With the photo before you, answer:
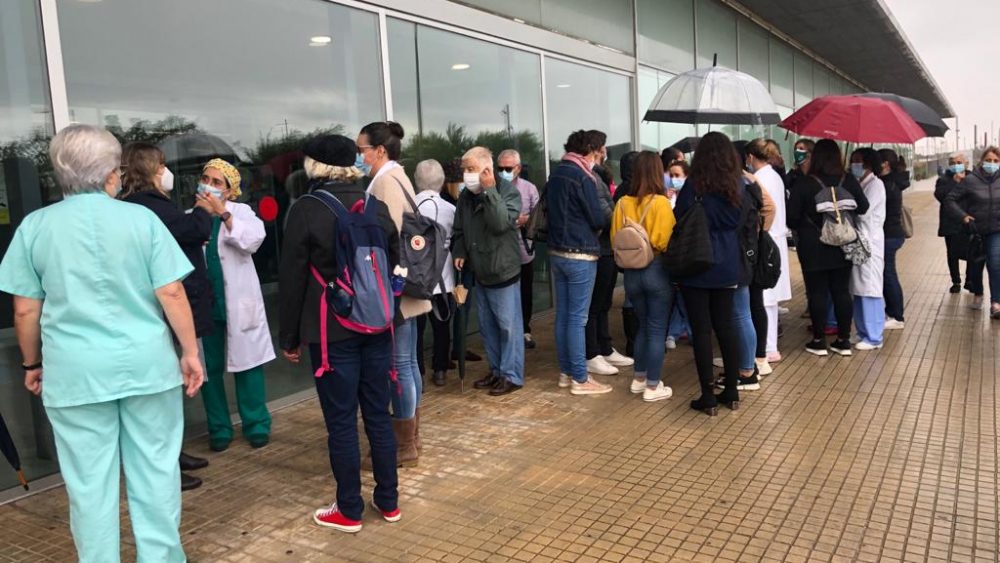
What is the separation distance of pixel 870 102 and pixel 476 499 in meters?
4.70

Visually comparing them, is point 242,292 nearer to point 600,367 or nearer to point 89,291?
point 89,291

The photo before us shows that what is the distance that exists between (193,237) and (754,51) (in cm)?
1369

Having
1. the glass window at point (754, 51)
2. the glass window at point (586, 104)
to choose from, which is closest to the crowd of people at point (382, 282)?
the glass window at point (586, 104)

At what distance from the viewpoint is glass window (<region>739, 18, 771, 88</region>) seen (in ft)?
47.4

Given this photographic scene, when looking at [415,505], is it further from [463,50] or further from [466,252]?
[463,50]

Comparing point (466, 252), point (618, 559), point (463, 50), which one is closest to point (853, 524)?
point (618, 559)

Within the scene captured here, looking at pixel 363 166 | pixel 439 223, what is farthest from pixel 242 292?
pixel 439 223

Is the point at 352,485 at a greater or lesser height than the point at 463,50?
lesser

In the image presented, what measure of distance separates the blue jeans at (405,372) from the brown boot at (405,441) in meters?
0.03

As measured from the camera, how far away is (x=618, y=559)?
10.4 feet

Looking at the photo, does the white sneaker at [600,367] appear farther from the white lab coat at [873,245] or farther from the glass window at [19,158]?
the glass window at [19,158]

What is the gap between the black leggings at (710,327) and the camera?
16.3 ft

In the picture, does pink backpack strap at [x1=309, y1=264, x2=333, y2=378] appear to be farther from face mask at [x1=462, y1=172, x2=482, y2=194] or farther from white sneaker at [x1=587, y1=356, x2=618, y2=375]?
white sneaker at [x1=587, y1=356, x2=618, y2=375]

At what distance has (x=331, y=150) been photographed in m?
3.42
